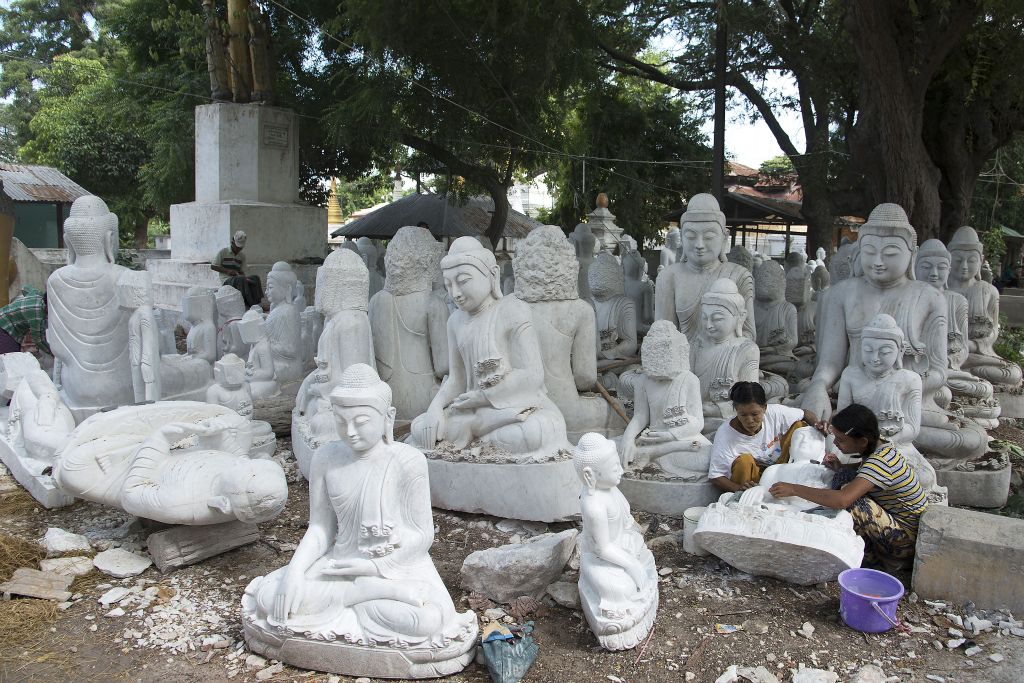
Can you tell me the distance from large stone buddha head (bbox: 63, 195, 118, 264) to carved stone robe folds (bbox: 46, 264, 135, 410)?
13 centimetres

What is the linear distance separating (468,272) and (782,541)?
7.25 ft

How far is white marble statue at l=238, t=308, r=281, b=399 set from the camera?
22.4 ft

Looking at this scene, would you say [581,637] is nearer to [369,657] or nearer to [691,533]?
[369,657]

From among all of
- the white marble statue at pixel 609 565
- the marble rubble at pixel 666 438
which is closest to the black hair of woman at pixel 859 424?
the marble rubble at pixel 666 438

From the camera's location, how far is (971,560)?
11.9 feet

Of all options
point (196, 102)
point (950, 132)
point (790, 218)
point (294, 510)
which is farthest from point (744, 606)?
point (790, 218)

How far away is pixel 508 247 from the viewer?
20578 millimetres

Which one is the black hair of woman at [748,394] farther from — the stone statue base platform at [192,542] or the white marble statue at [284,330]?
the white marble statue at [284,330]

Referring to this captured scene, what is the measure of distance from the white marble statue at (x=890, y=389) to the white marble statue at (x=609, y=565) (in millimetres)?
1924

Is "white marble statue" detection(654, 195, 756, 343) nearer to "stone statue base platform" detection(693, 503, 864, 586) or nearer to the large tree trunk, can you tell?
"stone statue base platform" detection(693, 503, 864, 586)

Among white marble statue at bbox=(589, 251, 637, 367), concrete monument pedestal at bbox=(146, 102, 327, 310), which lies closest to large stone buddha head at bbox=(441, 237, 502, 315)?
white marble statue at bbox=(589, 251, 637, 367)

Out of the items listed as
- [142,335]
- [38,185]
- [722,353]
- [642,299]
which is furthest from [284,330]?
[38,185]

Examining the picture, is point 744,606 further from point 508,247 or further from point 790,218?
point 508,247

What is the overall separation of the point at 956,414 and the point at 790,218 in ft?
41.5
